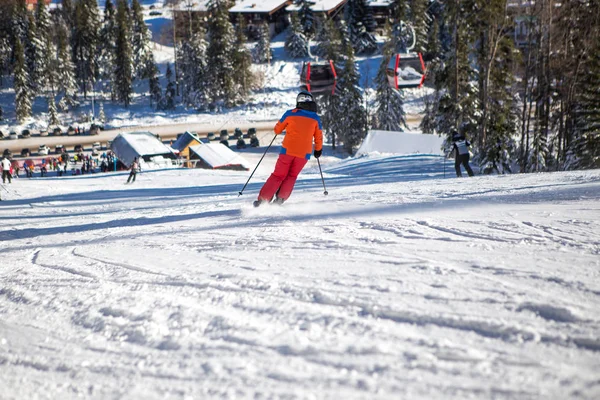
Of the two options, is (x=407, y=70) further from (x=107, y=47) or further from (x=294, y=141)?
(x=107, y=47)

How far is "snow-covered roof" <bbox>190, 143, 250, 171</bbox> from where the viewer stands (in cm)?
3006

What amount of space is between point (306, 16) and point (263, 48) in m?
8.38

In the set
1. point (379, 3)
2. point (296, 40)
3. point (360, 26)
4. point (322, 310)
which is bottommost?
point (322, 310)

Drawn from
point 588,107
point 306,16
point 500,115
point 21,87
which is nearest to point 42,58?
point 21,87

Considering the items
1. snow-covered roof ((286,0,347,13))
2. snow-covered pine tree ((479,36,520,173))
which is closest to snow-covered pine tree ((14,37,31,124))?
snow-covered roof ((286,0,347,13))

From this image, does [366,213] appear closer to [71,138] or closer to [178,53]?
[71,138]

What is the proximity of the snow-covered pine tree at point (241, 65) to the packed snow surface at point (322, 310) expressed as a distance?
5192cm

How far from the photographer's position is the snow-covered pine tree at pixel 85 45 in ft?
189

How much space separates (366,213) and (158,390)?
3.75 m

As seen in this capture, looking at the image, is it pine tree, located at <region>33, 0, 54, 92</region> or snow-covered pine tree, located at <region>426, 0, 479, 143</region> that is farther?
pine tree, located at <region>33, 0, 54, 92</region>

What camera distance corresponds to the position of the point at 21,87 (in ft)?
163

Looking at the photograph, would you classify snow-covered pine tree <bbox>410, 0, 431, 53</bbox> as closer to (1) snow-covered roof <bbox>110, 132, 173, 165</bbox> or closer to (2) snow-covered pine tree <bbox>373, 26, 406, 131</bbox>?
(2) snow-covered pine tree <bbox>373, 26, 406, 131</bbox>

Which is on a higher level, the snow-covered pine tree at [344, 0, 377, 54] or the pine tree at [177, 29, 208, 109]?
the snow-covered pine tree at [344, 0, 377, 54]

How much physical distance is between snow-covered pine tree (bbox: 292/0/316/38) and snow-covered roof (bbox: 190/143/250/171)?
3952 cm
